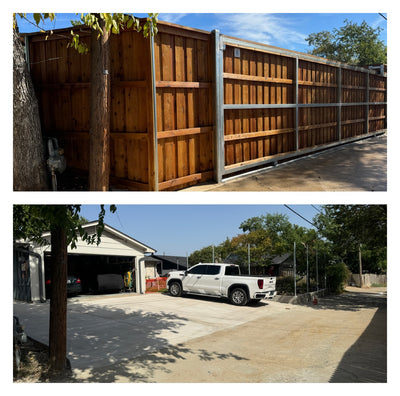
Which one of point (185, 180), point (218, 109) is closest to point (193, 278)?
point (185, 180)

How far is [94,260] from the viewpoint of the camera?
13.3m

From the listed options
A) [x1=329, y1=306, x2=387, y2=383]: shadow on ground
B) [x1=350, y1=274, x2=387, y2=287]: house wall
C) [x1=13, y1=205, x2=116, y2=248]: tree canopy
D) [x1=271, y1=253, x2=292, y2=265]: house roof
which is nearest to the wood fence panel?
[x1=13, y1=205, x2=116, y2=248]: tree canopy

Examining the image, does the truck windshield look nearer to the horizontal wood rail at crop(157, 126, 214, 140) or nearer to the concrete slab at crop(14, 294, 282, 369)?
the concrete slab at crop(14, 294, 282, 369)

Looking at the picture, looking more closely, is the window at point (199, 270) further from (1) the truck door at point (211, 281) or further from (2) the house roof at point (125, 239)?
(2) the house roof at point (125, 239)

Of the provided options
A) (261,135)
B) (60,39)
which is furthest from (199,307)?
(60,39)

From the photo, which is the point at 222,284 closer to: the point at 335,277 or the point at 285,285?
the point at 285,285

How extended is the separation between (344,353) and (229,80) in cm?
548

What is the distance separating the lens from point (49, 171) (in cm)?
708

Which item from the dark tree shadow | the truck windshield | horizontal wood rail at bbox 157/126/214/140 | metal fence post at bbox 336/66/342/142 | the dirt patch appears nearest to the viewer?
the dirt patch

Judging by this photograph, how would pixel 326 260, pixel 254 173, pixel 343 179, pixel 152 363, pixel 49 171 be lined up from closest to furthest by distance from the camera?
pixel 152 363, pixel 49 171, pixel 343 179, pixel 254 173, pixel 326 260

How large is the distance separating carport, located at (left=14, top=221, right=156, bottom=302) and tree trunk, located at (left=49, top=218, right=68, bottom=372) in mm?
5261

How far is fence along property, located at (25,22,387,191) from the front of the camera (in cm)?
669

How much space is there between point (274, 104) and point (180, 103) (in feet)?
11.4

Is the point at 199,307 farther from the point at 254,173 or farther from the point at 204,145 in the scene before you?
the point at 204,145
